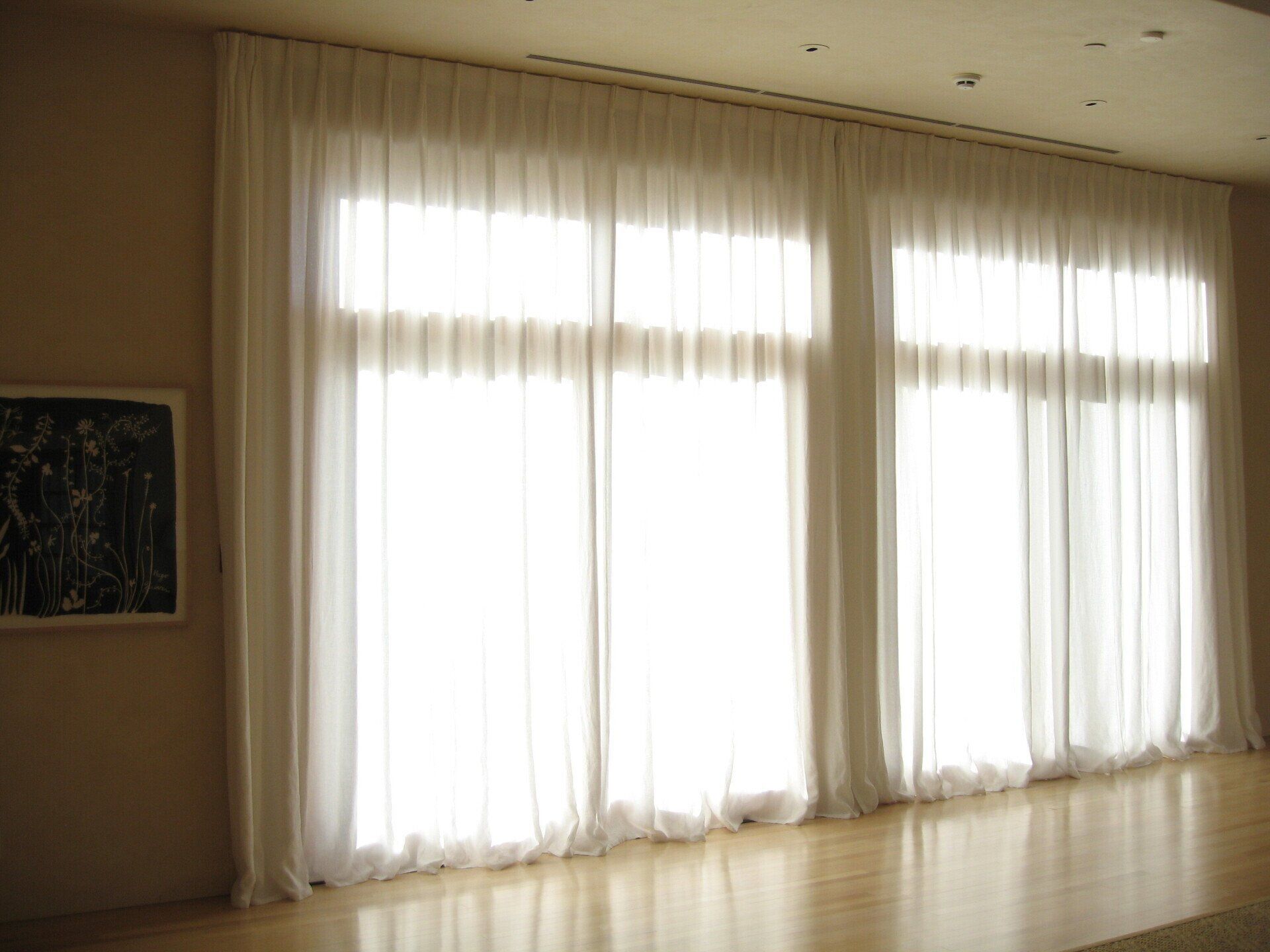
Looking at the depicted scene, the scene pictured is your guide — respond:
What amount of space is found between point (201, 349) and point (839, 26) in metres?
3.12

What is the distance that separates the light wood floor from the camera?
394 cm

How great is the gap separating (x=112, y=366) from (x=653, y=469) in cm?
249

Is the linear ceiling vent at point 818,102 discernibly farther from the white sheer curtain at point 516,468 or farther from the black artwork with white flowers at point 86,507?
the black artwork with white flowers at point 86,507

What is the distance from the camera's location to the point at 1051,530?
20.5ft

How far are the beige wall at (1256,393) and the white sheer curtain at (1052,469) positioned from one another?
0.29 m

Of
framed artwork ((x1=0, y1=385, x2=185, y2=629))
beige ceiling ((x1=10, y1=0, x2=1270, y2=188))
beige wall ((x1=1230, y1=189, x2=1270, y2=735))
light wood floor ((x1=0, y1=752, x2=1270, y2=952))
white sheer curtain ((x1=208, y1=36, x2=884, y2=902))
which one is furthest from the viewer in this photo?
beige wall ((x1=1230, y1=189, x2=1270, y2=735))

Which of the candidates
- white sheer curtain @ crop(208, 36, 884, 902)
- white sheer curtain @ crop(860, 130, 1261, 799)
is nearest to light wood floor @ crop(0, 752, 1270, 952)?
white sheer curtain @ crop(208, 36, 884, 902)

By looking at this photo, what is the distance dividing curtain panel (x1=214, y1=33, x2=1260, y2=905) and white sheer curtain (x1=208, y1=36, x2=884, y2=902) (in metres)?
0.02

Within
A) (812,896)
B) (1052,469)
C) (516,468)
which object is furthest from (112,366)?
(1052,469)

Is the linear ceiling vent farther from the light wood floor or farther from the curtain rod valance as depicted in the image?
the light wood floor

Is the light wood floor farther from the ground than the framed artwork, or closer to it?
closer to it

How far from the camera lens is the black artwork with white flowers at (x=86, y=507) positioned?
417 centimetres

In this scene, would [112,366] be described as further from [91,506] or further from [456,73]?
[456,73]

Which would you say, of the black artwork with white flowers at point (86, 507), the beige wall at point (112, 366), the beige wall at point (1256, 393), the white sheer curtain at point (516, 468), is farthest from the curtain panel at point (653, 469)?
the beige wall at point (1256, 393)
